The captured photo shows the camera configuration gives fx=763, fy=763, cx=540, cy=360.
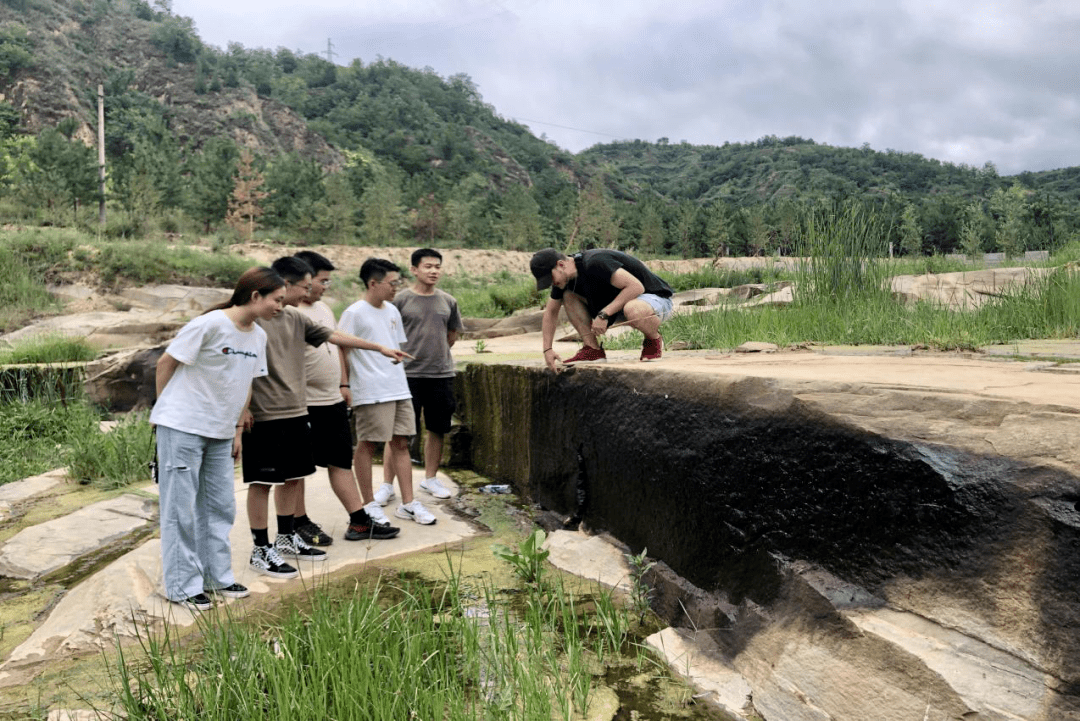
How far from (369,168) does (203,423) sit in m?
45.5

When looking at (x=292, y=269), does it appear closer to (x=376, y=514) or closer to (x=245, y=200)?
(x=376, y=514)

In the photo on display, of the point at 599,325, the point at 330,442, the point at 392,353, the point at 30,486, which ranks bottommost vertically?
the point at 30,486

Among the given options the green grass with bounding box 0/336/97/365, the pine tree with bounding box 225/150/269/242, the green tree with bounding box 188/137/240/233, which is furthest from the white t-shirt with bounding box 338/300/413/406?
the green tree with bounding box 188/137/240/233

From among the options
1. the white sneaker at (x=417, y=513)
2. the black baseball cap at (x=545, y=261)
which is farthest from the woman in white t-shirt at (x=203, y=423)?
the black baseball cap at (x=545, y=261)

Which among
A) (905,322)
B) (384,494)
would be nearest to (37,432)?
(384,494)

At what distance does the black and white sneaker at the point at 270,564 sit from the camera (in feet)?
11.3

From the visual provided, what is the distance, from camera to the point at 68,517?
4473mm

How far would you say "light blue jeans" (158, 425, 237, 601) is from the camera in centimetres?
307

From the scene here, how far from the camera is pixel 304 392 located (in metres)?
3.61

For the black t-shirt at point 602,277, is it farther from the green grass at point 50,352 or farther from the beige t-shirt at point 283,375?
the green grass at point 50,352

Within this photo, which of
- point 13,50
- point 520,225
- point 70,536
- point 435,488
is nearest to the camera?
point 70,536

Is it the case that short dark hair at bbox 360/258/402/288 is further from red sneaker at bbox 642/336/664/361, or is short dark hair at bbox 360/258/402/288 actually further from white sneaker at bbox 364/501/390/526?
red sneaker at bbox 642/336/664/361

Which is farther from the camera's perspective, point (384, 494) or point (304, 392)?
point (384, 494)

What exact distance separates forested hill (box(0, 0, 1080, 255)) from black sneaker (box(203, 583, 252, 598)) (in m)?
4.91
